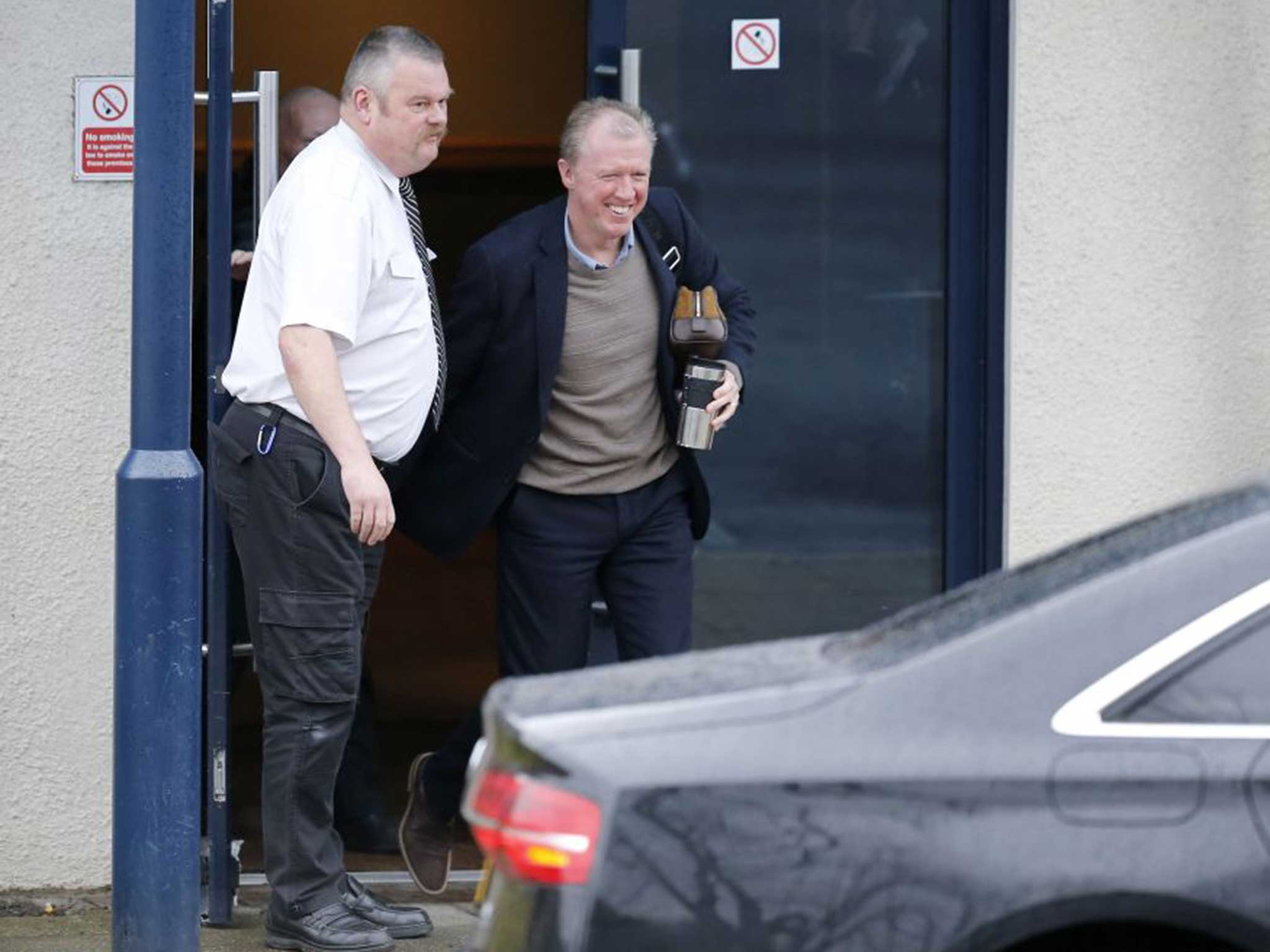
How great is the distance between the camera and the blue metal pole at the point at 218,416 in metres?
5.35

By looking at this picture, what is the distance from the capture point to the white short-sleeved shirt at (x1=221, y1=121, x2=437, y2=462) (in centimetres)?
479

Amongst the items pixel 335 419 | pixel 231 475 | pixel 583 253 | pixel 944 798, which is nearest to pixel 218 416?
pixel 231 475

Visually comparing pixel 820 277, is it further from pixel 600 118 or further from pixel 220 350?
pixel 220 350

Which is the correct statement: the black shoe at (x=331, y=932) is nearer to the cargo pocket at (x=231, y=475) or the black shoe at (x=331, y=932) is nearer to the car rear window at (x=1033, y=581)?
the cargo pocket at (x=231, y=475)

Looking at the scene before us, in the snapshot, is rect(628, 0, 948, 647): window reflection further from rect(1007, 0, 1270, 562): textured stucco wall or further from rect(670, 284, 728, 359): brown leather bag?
rect(670, 284, 728, 359): brown leather bag

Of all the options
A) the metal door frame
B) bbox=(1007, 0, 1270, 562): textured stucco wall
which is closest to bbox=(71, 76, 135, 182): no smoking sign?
the metal door frame

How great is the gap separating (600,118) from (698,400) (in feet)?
2.30

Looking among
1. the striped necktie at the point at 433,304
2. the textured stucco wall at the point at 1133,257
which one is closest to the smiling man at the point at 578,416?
the striped necktie at the point at 433,304

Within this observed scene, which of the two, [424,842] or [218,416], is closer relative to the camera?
[218,416]

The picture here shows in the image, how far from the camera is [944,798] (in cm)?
289

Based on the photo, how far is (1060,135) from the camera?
612cm

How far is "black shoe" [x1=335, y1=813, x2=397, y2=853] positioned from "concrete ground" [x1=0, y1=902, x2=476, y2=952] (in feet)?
1.65

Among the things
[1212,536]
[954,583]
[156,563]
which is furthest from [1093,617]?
[954,583]

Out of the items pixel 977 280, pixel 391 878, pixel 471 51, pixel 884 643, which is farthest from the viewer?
pixel 471 51
